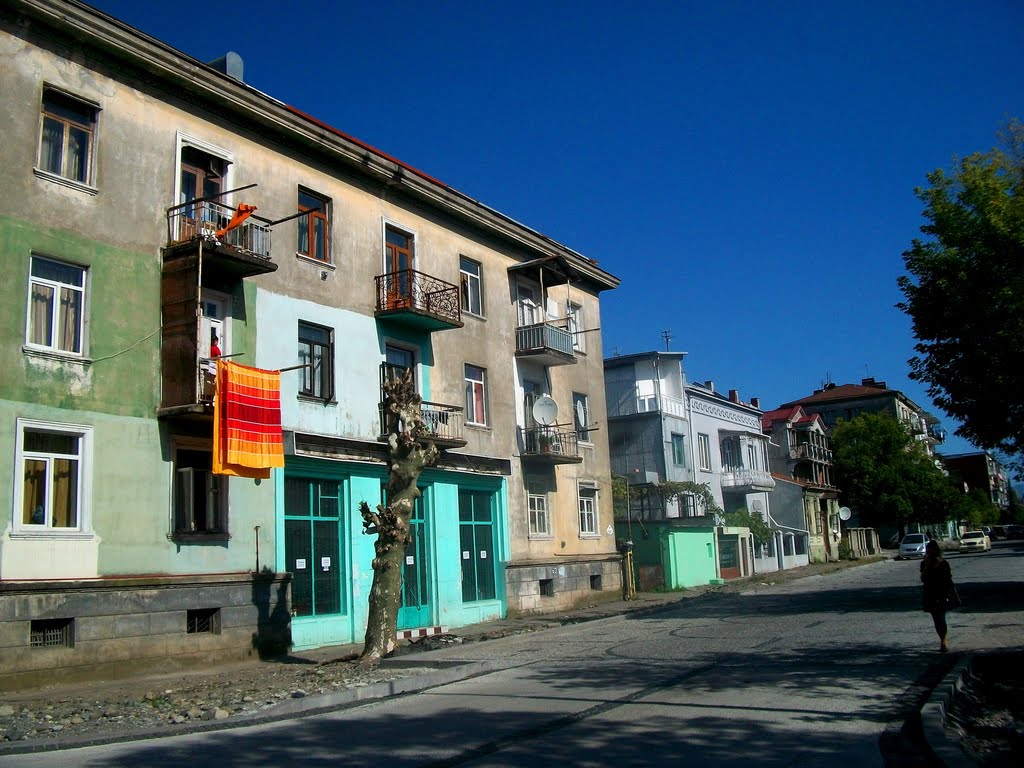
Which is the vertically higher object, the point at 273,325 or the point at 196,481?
the point at 273,325

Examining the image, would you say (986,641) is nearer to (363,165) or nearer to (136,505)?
(136,505)

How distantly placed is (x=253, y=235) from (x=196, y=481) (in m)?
5.01

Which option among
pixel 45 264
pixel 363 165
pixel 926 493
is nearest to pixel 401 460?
pixel 45 264

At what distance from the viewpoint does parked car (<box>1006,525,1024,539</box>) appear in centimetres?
10081

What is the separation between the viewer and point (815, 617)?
65.9 ft

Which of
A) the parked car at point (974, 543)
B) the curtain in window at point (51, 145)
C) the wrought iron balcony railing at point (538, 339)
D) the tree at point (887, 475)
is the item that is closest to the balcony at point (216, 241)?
the curtain in window at point (51, 145)

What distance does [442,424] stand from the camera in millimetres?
22922

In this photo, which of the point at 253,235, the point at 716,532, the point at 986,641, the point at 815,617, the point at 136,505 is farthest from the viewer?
the point at 716,532

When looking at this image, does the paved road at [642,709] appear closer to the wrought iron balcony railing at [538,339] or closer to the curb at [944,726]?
the curb at [944,726]

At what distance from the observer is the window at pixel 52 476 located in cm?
1451

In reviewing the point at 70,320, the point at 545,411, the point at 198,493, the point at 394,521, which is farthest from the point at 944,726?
the point at 545,411

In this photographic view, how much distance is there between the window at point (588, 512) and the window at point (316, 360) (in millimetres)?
11300

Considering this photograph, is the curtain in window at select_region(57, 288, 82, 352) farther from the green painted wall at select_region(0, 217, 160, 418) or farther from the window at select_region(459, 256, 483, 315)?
the window at select_region(459, 256, 483, 315)

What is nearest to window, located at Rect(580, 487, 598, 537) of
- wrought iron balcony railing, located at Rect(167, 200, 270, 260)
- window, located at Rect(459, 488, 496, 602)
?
window, located at Rect(459, 488, 496, 602)
